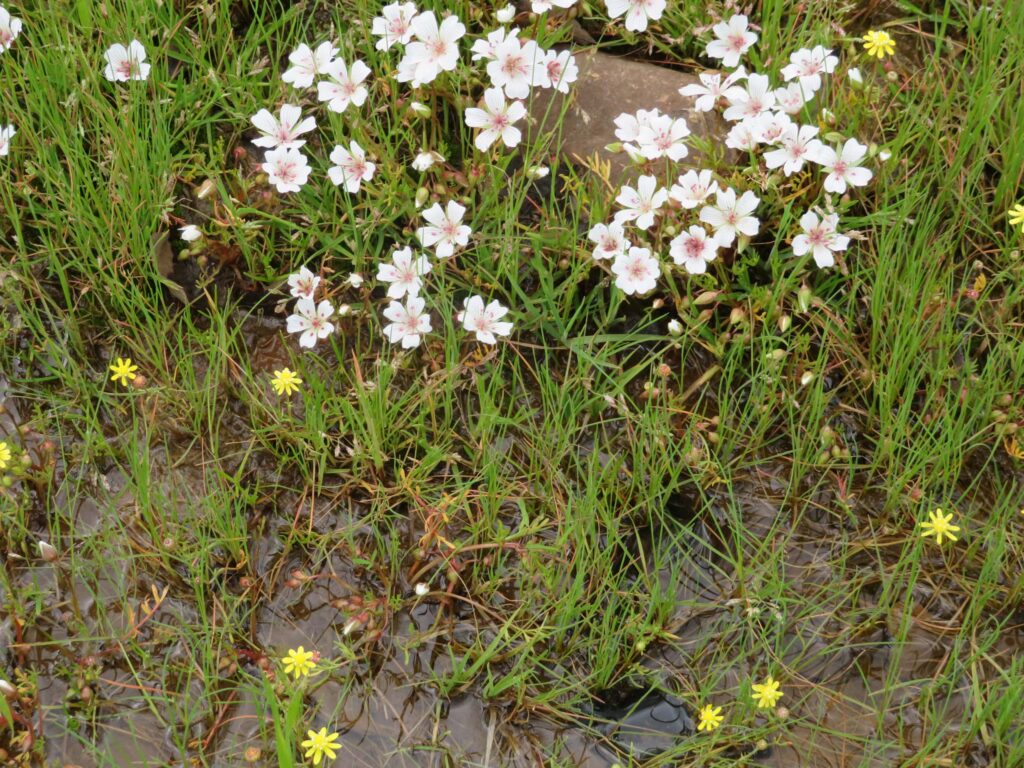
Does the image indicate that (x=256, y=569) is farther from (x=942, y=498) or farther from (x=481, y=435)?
(x=942, y=498)

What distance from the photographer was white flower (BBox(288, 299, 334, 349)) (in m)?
3.11

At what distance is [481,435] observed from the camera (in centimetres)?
308

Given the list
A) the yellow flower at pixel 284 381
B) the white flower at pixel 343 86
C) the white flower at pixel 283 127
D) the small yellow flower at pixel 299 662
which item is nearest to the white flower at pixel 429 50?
the white flower at pixel 343 86

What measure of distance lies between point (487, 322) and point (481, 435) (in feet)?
1.14

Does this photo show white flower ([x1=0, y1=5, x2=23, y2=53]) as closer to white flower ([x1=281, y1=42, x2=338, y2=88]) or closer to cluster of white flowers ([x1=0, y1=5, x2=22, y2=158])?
cluster of white flowers ([x1=0, y1=5, x2=22, y2=158])

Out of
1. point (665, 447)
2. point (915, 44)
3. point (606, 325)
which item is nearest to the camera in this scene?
point (665, 447)

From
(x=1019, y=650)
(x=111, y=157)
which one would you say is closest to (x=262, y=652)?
(x=111, y=157)

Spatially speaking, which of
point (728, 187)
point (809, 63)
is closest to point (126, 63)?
point (728, 187)

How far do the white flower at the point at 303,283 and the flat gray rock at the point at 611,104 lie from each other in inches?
37.0

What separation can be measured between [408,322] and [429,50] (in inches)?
35.9

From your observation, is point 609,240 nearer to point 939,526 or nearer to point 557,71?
point 557,71

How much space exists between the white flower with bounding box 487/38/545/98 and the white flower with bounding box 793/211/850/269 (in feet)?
3.16

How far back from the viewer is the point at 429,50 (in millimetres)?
3254

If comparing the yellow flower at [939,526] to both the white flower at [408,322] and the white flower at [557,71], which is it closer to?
the white flower at [408,322]
